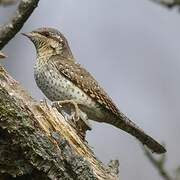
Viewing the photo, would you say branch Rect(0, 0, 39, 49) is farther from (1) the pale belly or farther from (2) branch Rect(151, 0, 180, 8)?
(2) branch Rect(151, 0, 180, 8)

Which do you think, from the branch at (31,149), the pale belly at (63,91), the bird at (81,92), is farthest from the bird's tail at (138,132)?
the branch at (31,149)

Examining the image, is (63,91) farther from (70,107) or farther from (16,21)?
(16,21)

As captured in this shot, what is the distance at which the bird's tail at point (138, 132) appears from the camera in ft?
14.0

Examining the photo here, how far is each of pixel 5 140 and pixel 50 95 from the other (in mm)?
1505

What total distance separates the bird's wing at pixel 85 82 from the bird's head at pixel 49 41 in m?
0.30

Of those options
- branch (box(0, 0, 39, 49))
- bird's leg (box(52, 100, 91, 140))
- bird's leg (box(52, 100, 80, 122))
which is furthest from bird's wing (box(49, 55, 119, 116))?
branch (box(0, 0, 39, 49))

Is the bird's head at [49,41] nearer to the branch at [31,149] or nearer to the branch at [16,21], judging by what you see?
the branch at [16,21]

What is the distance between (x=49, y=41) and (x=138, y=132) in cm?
101

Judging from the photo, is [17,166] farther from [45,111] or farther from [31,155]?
[45,111]

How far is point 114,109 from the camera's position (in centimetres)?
434

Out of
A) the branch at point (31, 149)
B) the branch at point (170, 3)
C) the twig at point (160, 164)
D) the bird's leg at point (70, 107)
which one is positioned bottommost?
the branch at point (31, 149)

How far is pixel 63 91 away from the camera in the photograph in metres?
4.25

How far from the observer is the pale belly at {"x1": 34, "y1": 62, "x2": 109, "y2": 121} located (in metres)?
4.27

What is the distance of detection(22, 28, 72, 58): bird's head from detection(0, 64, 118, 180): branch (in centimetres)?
192
